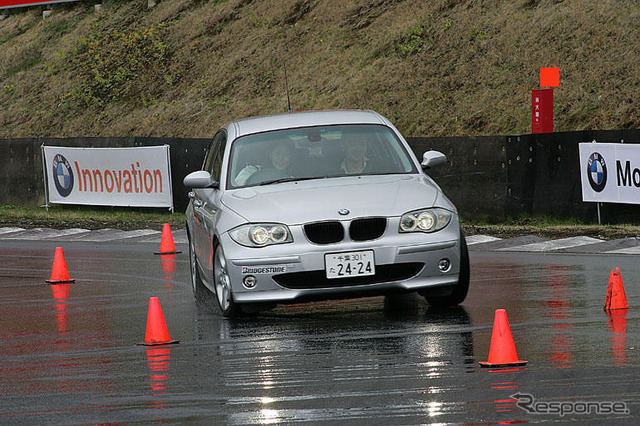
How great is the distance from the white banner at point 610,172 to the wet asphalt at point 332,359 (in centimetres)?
500

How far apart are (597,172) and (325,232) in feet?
32.1

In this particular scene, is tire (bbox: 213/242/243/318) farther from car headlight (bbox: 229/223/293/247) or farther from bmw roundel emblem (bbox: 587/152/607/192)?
bmw roundel emblem (bbox: 587/152/607/192)

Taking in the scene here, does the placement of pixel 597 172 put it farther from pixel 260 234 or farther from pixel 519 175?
pixel 260 234

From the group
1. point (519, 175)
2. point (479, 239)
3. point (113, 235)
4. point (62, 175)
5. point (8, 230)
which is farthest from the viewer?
point (62, 175)

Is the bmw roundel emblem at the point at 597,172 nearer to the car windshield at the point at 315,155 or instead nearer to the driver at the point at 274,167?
the car windshield at the point at 315,155

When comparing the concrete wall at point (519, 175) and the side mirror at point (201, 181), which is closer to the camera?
the side mirror at point (201, 181)

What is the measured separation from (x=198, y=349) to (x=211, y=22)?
99.6 ft

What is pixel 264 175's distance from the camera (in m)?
11.4

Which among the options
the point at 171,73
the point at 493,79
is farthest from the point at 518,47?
the point at 171,73

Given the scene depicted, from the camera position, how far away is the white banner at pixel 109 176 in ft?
84.5

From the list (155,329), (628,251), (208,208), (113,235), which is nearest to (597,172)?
(628,251)

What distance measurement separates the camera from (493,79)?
→ 90.7 feet

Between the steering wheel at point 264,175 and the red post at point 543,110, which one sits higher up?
the red post at point 543,110

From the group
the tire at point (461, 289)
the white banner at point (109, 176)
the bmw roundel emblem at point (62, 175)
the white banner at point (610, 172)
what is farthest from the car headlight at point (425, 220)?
the bmw roundel emblem at point (62, 175)
